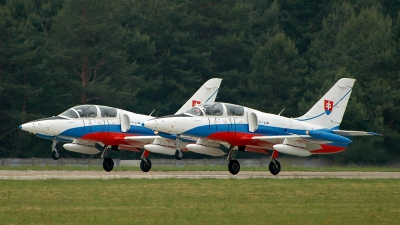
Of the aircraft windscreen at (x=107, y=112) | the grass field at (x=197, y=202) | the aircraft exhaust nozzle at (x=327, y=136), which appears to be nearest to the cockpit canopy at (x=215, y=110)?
the aircraft exhaust nozzle at (x=327, y=136)

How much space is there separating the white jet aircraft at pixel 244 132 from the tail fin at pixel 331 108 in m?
0.54

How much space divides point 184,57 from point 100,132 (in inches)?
1203

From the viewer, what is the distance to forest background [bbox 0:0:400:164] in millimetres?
47938

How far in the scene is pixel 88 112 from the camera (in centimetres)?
2714

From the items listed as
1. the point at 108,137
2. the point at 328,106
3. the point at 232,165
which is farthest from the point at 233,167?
the point at 108,137

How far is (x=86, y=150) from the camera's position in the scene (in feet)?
90.1

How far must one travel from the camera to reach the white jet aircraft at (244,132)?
23.8m

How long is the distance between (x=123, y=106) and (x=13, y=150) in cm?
744

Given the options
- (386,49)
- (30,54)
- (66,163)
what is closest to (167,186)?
(66,163)

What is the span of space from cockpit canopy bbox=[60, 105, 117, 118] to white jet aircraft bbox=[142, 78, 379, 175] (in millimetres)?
3282

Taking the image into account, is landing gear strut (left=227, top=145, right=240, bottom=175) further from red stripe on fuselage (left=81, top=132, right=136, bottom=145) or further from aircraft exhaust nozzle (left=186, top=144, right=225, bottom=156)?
red stripe on fuselage (left=81, top=132, right=136, bottom=145)

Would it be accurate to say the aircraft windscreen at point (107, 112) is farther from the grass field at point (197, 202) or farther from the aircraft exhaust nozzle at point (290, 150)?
the grass field at point (197, 202)

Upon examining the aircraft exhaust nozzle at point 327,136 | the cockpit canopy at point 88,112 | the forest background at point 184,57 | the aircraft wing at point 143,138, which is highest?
the forest background at point 184,57

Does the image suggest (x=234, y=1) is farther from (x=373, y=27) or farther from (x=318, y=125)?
(x=318, y=125)
